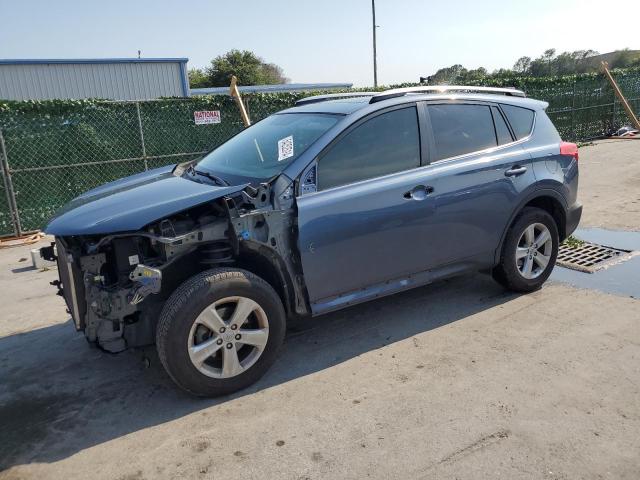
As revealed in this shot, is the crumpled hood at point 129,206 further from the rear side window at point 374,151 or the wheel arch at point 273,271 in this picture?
the rear side window at point 374,151

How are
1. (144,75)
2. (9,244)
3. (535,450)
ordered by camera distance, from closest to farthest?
(535,450) < (9,244) < (144,75)

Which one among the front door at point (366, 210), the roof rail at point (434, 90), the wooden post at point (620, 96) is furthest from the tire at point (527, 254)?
the wooden post at point (620, 96)

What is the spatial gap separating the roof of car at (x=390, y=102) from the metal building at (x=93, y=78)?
2067cm

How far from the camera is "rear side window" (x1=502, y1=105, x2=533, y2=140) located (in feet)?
15.4

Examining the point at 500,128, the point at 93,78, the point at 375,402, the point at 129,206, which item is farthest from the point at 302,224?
the point at 93,78

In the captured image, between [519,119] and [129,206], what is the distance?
11.4 feet

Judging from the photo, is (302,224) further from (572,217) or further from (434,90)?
(572,217)

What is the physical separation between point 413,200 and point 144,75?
22475 millimetres

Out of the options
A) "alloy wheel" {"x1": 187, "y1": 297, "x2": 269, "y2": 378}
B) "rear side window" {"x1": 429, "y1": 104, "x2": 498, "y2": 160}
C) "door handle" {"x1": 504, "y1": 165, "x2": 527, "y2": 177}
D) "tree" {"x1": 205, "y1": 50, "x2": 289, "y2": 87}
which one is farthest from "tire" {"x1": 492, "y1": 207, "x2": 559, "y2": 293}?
"tree" {"x1": 205, "y1": 50, "x2": 289, "y2": 87}

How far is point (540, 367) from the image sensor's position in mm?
3559

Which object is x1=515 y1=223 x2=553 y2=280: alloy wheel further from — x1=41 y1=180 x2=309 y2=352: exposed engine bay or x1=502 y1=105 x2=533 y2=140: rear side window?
x1=41 y1=180 x2=309 y2=352: exposed engine bay

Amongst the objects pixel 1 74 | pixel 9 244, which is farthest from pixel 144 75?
pixel 9 244

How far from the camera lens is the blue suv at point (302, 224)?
3.27 metres

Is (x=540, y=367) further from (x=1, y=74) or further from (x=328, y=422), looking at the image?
(x=1, y=74)
